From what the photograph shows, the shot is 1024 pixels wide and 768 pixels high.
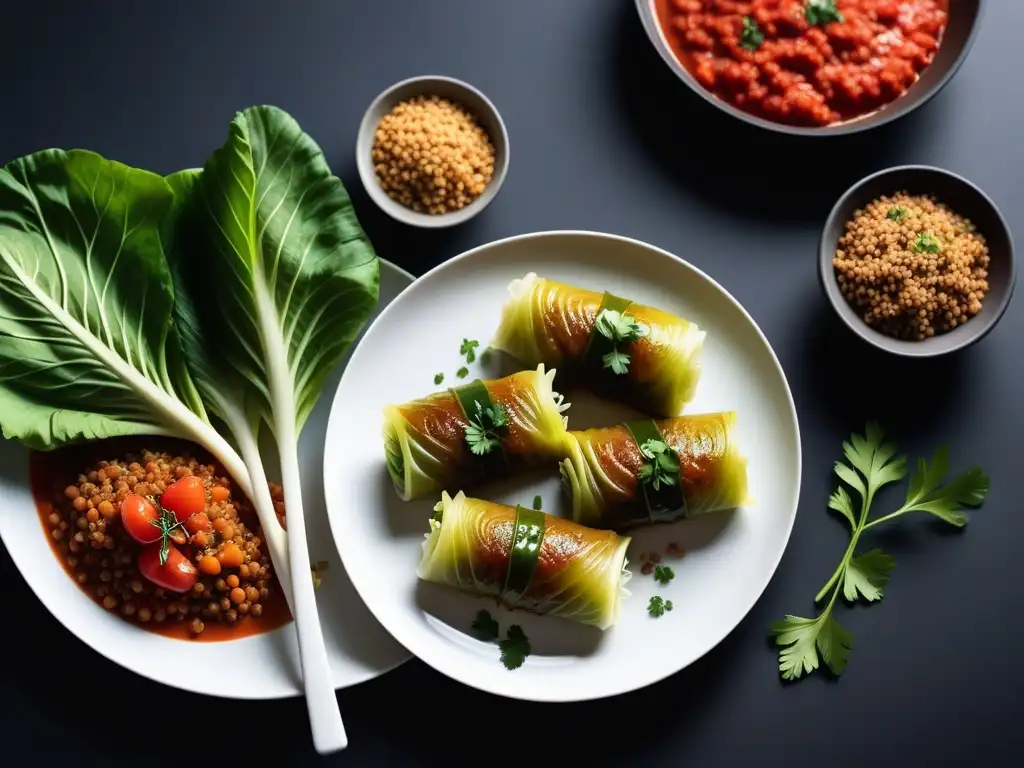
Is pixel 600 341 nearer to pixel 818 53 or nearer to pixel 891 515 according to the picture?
pixel 891 515

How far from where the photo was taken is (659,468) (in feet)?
10.3

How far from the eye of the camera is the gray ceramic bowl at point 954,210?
3.28 metres

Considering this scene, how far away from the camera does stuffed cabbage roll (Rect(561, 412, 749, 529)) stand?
3164mm

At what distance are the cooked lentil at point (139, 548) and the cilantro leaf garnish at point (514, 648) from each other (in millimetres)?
858

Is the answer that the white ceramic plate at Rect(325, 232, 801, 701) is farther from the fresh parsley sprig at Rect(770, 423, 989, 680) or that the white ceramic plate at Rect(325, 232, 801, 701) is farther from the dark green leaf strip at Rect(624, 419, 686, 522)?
the fresh parsley sprig at Rect(770, 423, 989, 680)

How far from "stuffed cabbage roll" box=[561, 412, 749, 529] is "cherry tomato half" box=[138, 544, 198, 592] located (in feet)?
4.28

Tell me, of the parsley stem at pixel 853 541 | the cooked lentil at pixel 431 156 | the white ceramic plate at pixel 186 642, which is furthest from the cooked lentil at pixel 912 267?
the white ceramic plate at pixel 186 642

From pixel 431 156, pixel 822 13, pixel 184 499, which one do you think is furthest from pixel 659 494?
pixel 822 13

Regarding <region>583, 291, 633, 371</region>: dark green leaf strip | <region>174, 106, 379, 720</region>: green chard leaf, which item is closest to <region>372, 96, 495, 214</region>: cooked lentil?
<region>174, 106, 379, 720</region>: green chard leaf

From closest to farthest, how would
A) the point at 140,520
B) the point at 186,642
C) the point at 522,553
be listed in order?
the point at 140,520 → the point at 522,553 → the point at 186,642

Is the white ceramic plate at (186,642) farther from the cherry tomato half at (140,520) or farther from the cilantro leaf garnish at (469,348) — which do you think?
the cilantro leaf garnish at (469,348)

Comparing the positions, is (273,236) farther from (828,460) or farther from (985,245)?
(985,245)

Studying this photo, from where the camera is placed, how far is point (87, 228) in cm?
313

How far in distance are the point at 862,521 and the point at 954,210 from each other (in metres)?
1.18
